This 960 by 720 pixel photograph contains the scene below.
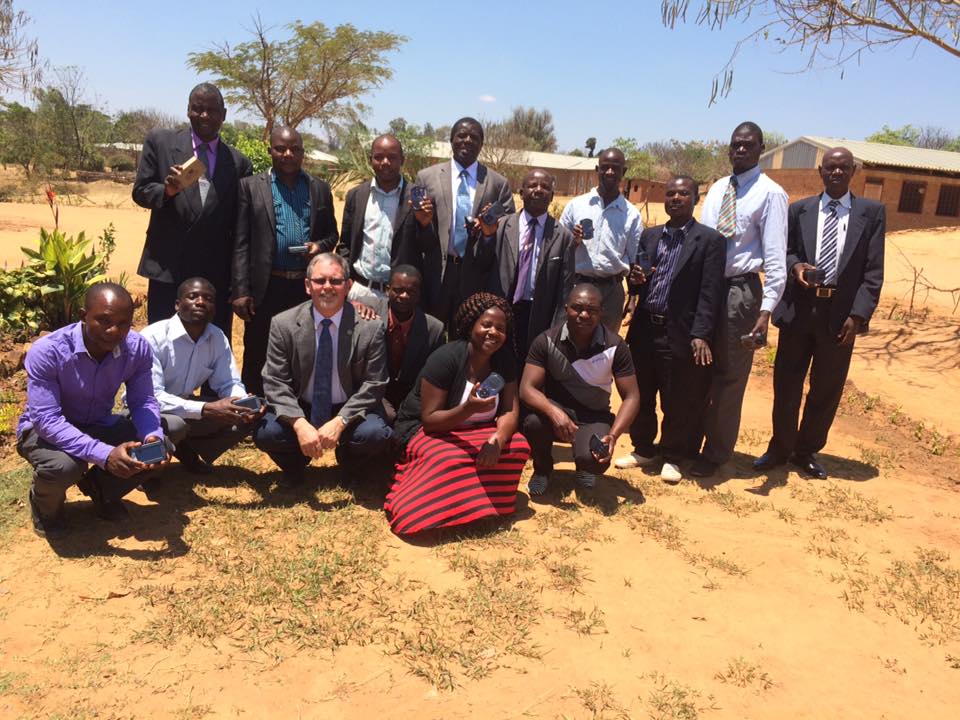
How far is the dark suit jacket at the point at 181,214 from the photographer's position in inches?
175

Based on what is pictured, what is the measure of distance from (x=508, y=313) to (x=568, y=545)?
4.35ft

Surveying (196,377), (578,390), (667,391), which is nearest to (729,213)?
(667,391)

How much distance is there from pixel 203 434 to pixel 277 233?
1347mm

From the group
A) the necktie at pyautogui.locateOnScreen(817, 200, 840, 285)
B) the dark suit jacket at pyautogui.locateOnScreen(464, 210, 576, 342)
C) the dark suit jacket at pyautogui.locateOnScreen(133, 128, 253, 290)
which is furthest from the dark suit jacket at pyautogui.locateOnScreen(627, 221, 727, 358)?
the dark suit jacket at pyautogui.locateOnScreen(133, 128, 253, 290)

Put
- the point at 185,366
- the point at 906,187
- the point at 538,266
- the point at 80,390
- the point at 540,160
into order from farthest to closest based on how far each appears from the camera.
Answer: the point at 540,160 → the point at 906,187 → the point at 538,266 → the point at 185,366 → the point at 80,390

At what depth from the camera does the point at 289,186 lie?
4629 mm

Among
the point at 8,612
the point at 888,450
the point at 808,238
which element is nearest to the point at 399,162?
the point at 808,238

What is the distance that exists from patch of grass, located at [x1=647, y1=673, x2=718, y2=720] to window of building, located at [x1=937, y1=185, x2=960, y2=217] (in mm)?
24599

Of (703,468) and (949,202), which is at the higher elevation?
(949,202)

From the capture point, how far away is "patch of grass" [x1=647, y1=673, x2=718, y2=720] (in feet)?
Answer: 8.81

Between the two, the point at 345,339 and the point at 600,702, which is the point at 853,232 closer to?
the point at 345,339

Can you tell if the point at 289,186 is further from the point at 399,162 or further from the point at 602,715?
the point at 602,715

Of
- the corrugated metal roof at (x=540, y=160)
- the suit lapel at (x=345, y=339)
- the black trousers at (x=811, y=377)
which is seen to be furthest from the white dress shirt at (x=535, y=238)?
the corrugated metal roof at (x=540, y=160)

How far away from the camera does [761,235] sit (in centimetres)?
461
